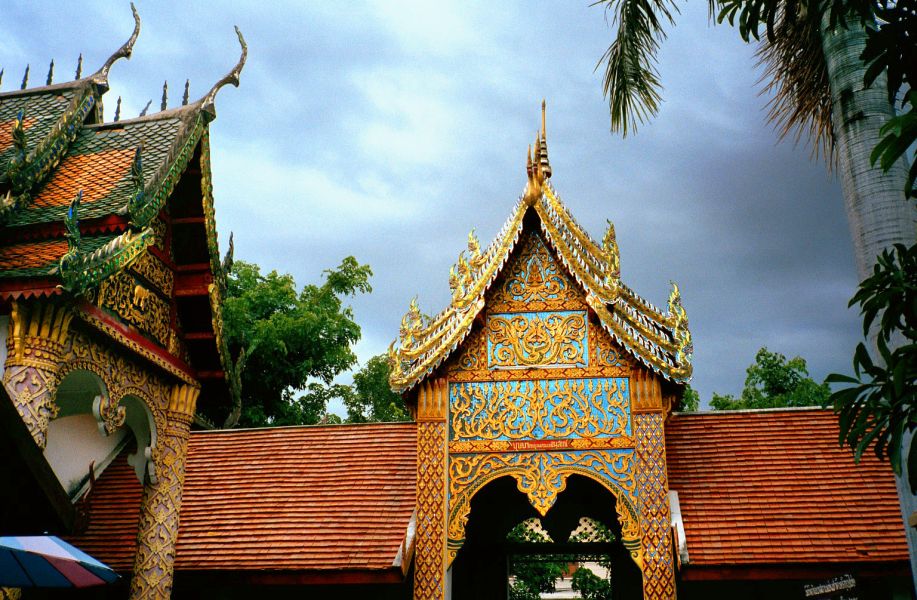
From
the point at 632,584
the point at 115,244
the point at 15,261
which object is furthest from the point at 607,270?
the point at 15,261

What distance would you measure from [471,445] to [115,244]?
4163mm

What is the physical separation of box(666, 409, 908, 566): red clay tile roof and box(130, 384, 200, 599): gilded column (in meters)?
5.14

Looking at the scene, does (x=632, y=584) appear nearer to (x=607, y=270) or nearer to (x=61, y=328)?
(x=607, y=270)

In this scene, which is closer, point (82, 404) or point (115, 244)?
point (115, 244)

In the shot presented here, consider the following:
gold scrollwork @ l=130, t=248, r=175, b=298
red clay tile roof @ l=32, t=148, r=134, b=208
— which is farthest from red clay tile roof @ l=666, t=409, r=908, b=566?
red clay tile roof @ l=32, t=148, r=134, b=208

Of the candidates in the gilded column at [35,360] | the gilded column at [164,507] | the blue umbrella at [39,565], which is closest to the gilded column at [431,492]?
the gilded column at [164,507]

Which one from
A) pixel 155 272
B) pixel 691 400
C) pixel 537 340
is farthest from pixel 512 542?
pixel 691 400

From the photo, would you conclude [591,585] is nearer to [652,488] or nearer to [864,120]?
[652,488]

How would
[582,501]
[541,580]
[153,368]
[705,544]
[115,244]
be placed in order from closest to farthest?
1. [115,244]
2. [153,368]
3. [705,544]
4. [582,501]
5. [541,580]

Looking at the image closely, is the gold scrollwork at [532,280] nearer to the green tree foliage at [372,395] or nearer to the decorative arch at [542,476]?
the decorative arch at [542,476]

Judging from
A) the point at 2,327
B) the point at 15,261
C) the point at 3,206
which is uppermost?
the point at 3,206

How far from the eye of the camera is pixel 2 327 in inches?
245

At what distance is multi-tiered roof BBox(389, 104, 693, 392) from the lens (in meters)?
8.85

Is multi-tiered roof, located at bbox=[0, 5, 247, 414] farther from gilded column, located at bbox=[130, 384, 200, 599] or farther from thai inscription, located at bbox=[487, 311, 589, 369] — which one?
thai inscription, located at bbox=[487, 311, 589, 369]
